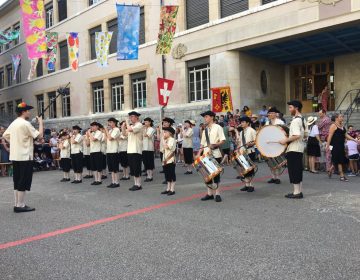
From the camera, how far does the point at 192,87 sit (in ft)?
65.3

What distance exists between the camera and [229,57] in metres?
17.7

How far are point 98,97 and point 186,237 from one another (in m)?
22.1

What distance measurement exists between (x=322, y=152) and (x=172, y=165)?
241 inches

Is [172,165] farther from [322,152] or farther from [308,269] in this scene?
[322,152]

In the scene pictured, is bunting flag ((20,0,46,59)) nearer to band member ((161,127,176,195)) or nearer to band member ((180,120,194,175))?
band member ((180,120,194,175))

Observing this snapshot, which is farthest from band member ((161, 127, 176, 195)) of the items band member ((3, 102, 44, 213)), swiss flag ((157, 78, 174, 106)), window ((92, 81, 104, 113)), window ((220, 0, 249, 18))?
window ((92, 81, 104, 113))

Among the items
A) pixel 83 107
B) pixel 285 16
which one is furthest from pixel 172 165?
pixel 83 107

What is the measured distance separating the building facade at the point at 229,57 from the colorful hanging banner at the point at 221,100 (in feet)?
7.00

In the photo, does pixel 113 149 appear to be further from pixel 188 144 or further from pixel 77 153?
pixel 188 144

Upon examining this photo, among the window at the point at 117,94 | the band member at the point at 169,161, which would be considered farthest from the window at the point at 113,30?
the band member at the point at 169,161

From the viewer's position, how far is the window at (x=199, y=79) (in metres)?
19.1

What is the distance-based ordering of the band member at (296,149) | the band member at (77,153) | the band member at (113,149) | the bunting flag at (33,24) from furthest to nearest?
the bunting flag at (33,24)
the band member at (77,153)
the band member at (113,149)
the band member at (296,149)

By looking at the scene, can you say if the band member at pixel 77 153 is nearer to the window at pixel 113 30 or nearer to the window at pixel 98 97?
the window at pixel 113 30

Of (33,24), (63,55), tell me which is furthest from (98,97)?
(33,24)
